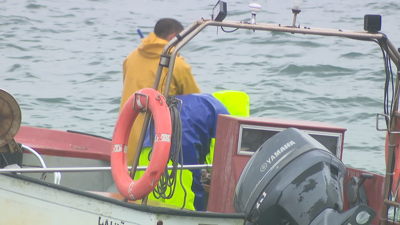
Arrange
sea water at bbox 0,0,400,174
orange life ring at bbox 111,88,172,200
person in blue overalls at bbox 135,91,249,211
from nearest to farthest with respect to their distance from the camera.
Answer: orange life ring at bbox 111,88,172,200 → person in blue overalls at bbox 135,91,249,211 → sea water at bbox 0,0,400,174

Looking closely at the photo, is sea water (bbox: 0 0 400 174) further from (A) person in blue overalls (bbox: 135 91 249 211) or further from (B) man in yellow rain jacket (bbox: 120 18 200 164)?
(A) person in blue overalls (bbox: 135 91 249 211)

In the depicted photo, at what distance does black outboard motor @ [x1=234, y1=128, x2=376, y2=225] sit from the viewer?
2490 millimetres

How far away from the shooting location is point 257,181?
2643mm

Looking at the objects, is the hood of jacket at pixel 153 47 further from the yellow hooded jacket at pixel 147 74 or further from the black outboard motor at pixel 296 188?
the black outboard motor at pixel 296 188

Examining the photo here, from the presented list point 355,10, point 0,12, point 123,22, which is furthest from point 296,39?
point 0,12

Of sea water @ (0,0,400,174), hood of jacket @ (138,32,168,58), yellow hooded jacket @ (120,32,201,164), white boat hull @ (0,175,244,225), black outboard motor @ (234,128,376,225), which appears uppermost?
hood of jacket @ (138,32,168,58)

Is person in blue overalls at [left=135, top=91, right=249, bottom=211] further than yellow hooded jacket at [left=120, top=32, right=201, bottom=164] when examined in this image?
No

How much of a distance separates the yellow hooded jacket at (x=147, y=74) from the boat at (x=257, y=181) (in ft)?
1.65

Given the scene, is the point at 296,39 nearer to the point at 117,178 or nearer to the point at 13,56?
the point at 13,56

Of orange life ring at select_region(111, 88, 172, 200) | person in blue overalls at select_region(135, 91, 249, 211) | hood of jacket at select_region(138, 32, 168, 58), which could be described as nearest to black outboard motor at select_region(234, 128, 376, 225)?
orange life ring at select_region(111, 88, 172, 200)

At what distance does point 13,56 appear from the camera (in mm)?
11977

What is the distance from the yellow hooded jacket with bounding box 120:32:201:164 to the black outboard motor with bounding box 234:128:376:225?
47.3 inches

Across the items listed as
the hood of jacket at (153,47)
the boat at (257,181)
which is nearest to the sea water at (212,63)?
the hood of jacket at (153,47)

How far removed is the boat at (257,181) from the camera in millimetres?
2541
